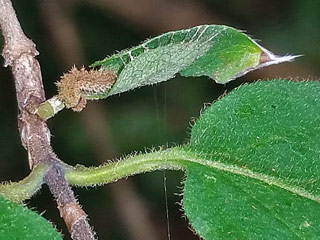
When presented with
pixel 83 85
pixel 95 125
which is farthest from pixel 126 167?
pixel 95 125

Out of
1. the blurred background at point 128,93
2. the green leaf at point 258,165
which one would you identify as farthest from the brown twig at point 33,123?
the blurred background at point 128,93

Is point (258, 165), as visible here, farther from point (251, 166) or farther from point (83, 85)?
point (83, 85)

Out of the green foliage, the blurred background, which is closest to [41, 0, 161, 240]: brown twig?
the blurred background

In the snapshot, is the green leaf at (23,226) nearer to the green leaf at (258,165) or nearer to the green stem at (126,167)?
the green stem at (126,167)

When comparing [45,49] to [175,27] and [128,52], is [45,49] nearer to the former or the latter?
[175,27]

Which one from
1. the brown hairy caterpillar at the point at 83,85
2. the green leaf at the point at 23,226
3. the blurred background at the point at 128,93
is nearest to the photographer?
the green leaf at the point at 23,226

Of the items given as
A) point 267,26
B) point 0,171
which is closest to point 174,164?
point 0,171
